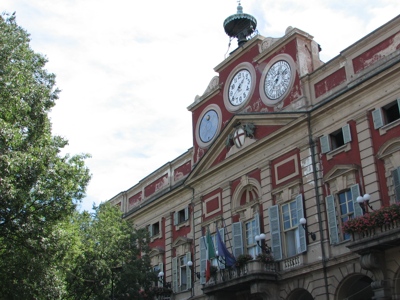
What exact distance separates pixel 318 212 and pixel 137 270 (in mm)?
12727

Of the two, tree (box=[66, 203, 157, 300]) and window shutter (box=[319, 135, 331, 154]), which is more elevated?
window shutter (box=[319, 135, 331, 154])

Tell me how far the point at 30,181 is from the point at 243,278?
10.8m

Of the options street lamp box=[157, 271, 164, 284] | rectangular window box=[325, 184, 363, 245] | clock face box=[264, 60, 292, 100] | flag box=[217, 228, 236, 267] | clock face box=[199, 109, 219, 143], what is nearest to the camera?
rectangular window box=[325, 184, 363, 245]

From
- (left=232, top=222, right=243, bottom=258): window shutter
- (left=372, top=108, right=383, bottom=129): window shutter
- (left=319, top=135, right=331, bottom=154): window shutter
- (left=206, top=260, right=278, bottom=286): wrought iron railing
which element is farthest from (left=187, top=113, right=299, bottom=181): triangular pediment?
(left=206, top=260, right=278, bottom=286): wrought iron railing

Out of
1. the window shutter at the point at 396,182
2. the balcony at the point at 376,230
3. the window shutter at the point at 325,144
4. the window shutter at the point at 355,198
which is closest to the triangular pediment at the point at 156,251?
the window shutter at the point at 325,144

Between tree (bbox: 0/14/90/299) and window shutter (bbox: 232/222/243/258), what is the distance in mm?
9220

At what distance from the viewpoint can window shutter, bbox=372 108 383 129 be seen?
26.0m

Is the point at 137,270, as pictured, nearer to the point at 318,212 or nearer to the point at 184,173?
the point at 184,173

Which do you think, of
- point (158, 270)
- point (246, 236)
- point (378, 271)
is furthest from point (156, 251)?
point (378, 271)

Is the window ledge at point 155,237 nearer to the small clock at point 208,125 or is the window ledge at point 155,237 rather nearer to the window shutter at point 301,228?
the small clock at point 208,125

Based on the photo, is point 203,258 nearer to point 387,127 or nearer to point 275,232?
point 275,232

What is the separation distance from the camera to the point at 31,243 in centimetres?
2531

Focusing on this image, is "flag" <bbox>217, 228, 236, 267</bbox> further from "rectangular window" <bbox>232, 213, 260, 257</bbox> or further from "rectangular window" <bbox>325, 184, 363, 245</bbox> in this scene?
"rectangular window" <bbox>325, 184, 363, 245</bbox>

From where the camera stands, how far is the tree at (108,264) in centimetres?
3453
